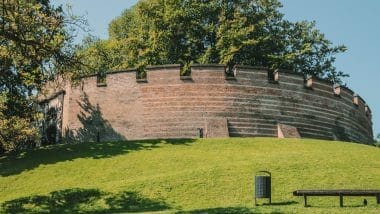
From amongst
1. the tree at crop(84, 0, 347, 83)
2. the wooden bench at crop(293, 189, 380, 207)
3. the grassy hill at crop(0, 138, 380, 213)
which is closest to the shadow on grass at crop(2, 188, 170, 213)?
the grassy hill at crop(0, 138, 380, 213)

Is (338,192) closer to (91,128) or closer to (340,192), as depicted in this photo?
(340,192)

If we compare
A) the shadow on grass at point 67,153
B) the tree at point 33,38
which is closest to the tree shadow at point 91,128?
the shadow on grass at point 67,153

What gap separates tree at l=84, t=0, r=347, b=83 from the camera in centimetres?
3662

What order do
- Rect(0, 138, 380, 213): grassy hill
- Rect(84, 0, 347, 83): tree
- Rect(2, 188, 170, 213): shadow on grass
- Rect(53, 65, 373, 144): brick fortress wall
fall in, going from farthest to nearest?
Rect(84, 0, 347, 83): tree < Rect(53, 65, 373, 144): brick fortress wall < Rect(0, 138, 380, 213): grassy hill < Rect(2, 188, 170, 213): shadow on grass

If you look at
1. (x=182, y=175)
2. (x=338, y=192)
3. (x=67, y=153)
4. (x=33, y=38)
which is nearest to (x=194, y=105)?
(x=67, y=153)

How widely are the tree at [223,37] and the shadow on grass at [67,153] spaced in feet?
43.5

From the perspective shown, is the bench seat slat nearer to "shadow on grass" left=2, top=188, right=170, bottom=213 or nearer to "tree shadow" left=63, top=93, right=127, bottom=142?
"shadow on grass" left=2, top=188, right=170, bottom=213

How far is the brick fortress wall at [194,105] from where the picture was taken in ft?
90.1

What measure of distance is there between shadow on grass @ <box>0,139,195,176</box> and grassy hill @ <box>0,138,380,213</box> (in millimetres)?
46

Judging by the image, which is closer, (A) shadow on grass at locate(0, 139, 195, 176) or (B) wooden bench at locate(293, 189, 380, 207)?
(B) wooden bench at locate(293, 189, 380, 207)

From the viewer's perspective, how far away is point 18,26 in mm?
16953

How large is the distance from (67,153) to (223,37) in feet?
54.1

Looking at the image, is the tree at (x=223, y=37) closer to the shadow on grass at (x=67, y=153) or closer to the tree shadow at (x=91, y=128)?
the tree shadow at (x=91, y=128)

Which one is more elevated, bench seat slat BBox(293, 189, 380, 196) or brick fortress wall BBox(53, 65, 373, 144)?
brick fortress wall BBox(53, 65, 373, 144)
